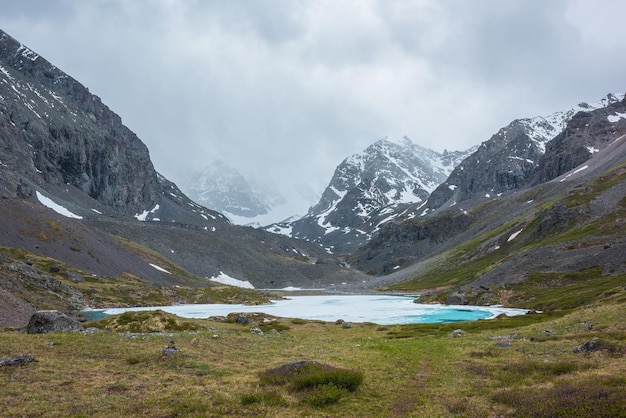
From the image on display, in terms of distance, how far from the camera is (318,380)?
2184 cm

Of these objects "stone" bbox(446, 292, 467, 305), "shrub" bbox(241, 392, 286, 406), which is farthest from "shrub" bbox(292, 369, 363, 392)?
"stone" bbox(446, 292, 467, 305)

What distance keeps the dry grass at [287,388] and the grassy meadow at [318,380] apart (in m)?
0.06

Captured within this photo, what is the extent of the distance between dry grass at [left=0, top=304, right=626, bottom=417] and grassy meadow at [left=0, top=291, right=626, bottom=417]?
0.21ft

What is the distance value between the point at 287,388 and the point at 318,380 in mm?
1602

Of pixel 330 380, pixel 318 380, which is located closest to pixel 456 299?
pixel 330 380

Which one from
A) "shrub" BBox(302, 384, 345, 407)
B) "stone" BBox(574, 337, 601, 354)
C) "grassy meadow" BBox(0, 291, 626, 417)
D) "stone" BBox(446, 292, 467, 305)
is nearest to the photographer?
"grassy meadow" BBox(0, 291, 626, 417)

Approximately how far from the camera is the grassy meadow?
18.1 meters

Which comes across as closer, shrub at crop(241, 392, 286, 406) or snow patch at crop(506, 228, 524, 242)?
shrub at crop(241, 392, 286, 406)

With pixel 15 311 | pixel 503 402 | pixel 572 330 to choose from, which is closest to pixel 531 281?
pixel 572 330

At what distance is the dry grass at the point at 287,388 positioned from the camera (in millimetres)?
18172

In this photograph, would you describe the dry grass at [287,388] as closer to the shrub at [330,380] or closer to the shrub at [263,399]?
the shrub at [263,399]

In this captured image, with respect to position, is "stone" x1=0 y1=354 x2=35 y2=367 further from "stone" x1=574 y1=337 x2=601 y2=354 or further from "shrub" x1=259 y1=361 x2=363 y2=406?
"stone" x1=574 y1=337 x2=601 y2=354

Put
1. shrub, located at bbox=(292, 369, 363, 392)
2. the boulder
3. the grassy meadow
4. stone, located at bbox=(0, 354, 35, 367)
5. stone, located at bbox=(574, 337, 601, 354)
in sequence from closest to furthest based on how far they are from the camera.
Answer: the grassy meadow < shrub, located at bbox=(292, 369, 363, 392) < stone, located at bbox=(0, 354, 35, 367) < stone, located at bbox=(574, 337, 601, 354) < the boulder

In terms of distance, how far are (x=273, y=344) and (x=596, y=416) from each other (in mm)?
29808
